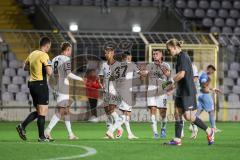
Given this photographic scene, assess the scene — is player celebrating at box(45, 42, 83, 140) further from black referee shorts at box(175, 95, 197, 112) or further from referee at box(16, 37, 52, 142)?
black referee shorts at box(175, 95, 197, 112)

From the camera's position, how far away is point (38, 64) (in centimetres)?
1638

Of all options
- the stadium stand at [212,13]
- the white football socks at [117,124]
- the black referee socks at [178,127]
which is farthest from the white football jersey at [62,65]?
the stadium stand at [212,13]

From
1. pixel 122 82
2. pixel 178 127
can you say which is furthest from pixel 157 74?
pixel 178 127

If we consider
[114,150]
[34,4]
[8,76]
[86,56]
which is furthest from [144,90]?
[114,150]

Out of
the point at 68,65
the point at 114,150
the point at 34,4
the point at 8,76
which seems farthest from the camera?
the point at 34,4

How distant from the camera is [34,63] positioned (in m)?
16.4

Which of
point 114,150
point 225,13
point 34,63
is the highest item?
point 225,13

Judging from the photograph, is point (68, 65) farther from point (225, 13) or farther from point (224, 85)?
point (225, 13)

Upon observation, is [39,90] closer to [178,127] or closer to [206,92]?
[178,127]

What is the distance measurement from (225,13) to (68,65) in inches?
681

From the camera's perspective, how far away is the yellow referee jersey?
16359 mm

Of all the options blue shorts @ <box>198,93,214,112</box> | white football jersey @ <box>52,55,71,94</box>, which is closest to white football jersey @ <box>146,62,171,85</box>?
blue shorts @ <box>198,93,214,112</box>

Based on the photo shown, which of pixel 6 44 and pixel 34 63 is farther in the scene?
pixel 6 44

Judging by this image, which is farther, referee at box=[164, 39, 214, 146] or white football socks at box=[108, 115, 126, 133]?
white football socks at box=[108, 115, 126, 133]
